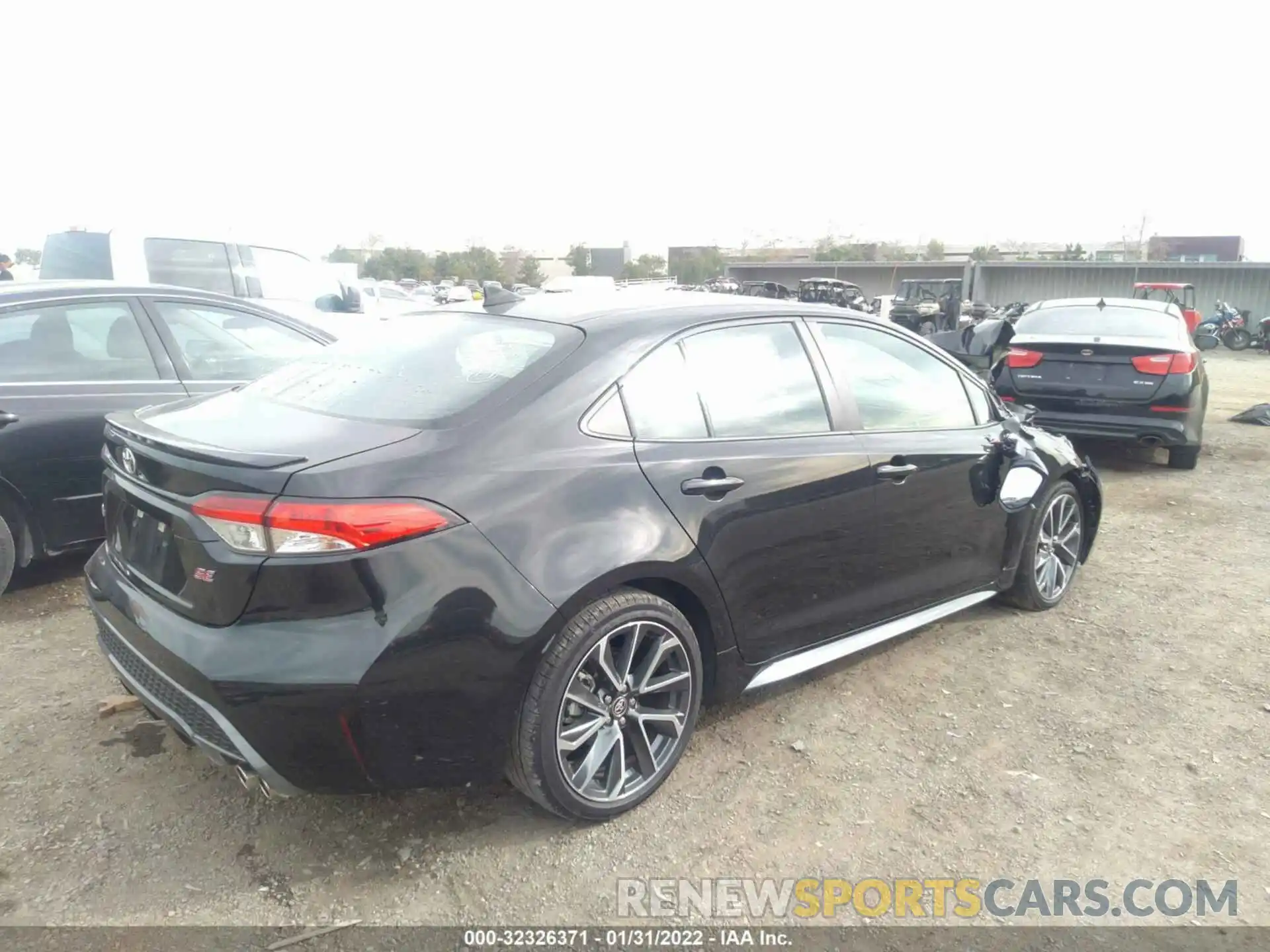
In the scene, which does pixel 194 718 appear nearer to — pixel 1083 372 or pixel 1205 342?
pixel 1083 372

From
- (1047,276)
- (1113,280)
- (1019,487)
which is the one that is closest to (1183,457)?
(1019,487)

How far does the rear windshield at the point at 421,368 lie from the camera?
2727 mm

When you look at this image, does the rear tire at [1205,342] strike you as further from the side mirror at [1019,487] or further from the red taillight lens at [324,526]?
the red taillight lens at [324,526]

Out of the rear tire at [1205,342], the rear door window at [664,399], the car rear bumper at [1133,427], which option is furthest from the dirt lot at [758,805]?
the rear tire at [1205,342]

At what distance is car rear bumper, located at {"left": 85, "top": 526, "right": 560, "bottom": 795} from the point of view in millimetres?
2277

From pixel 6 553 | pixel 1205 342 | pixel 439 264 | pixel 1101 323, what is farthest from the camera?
pixel 439 264

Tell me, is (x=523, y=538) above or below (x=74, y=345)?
below

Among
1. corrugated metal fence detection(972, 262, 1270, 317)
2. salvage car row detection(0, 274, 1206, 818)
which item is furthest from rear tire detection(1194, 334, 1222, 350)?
corrugated metal fence detection(972, 262, 1270, 317)

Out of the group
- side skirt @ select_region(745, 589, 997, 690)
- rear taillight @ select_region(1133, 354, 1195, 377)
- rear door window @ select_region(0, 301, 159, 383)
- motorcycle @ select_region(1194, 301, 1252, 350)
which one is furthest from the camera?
motorcycle @ select_region(1194, 301, 1252, 350)

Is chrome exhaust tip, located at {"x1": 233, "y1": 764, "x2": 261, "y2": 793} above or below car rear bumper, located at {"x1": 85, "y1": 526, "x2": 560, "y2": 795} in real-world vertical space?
below

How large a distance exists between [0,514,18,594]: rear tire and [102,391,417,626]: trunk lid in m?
1.62

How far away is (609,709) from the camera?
9.02ft

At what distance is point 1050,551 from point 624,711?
2.71 meters

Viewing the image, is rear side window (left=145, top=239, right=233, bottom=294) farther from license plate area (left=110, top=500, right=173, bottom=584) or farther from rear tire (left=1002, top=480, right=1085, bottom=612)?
rear tire (left=1002, top=480, right=1085, bottom=612)
